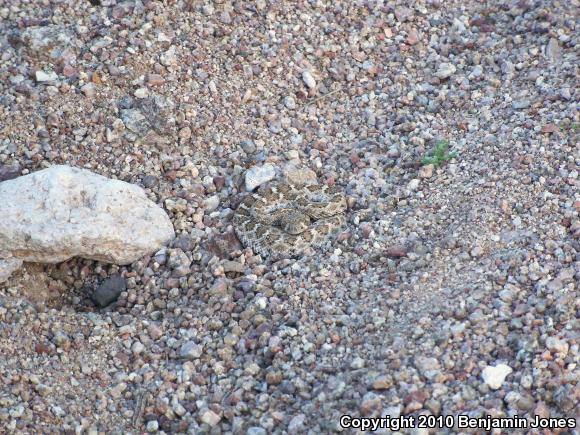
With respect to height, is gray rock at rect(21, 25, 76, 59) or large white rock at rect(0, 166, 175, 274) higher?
gray rock at rect(21, 25, 76, 59)

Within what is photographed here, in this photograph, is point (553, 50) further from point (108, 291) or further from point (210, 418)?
point (210, 418)

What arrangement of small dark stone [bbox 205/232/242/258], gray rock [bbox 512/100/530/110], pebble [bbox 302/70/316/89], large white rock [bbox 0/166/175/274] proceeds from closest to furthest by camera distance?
large white rock [bbox 0/166/175/274], small dark stone [bbox 205/232/242/258], gray rock [bbox 512/100/530/110], pebble [bbox 302/70/316/89]

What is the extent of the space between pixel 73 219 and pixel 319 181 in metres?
2.30

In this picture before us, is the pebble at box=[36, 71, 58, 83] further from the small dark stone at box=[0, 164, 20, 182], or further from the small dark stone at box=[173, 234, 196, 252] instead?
the small dark stone at box=[173, 234, 196, 252]

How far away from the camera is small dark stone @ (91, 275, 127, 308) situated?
22.9ft

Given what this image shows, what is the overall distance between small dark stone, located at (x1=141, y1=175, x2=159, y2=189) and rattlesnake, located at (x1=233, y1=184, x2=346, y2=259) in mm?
741

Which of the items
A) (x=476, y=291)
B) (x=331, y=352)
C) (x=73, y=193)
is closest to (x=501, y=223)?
(x=476, y=291)

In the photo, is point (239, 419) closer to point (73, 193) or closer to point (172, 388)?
point (172, 388)

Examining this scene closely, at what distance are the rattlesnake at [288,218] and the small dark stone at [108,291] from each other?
108cm

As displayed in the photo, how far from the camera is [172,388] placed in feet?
20.2

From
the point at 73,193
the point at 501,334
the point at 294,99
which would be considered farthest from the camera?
the point at 294,99

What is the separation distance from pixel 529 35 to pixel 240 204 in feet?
11.2

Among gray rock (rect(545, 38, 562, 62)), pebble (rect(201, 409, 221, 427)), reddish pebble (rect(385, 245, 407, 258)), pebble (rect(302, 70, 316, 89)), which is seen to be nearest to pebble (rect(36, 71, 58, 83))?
pebble (rect(302, 70, 316, 89))

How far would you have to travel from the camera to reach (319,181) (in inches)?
317
